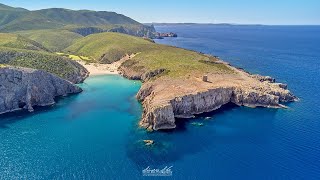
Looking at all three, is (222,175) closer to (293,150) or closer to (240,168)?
(240,168)

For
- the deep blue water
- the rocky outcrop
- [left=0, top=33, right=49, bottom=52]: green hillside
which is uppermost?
[left=0, top=33, right=49, bottom=52]: green hillside

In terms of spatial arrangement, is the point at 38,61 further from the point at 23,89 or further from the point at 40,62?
the point at 23,89

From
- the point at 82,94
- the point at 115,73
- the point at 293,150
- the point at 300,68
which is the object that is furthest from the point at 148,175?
the point at 300,68

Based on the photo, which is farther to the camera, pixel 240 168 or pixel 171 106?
pixel 171 106

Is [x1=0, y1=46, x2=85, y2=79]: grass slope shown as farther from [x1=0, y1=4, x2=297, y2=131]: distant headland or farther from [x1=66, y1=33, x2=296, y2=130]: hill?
[x1=66, y1=33, x2=296, y2=130]: hill

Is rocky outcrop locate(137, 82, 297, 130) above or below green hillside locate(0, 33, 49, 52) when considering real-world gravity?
below

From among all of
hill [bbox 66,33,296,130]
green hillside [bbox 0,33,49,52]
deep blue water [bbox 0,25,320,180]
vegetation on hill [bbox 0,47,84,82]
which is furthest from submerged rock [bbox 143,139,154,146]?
green hillside [bbox 0,33,49,52]
